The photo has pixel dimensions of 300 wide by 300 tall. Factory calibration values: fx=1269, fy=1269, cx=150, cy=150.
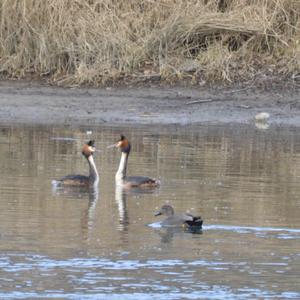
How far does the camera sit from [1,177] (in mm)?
13203

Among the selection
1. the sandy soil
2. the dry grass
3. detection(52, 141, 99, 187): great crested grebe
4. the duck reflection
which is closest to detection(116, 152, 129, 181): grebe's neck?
detection(52, 141, 99, 187): great crested grebe

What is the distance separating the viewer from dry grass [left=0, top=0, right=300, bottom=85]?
20.5 m

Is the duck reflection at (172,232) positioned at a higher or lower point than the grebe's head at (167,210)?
lower

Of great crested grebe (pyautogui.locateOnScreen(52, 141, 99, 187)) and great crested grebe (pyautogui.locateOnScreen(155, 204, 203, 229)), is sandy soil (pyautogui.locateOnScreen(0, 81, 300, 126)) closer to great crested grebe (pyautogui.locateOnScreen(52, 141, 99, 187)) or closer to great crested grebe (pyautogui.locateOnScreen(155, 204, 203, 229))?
great crested grebe (pyautogui.locateOnScreen(52, 141, 99, 187))

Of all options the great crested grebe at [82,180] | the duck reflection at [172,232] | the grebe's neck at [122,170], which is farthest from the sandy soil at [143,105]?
the duck reflection at [172,232]

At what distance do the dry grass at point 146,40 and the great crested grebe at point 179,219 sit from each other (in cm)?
987

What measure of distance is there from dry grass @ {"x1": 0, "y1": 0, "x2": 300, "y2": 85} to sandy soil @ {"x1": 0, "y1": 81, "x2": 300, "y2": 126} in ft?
1.38

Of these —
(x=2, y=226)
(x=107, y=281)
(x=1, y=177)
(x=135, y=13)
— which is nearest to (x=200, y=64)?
(x=135, y=13)

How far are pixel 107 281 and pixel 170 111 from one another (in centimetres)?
1084

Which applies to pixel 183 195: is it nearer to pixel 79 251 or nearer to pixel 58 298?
pixel 79 251

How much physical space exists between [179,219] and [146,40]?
34.0 ft

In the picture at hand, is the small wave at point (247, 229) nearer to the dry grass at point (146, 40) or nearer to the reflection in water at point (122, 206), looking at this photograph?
the reflection in water at point (122, 206)

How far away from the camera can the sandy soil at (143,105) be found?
1889 centimetres

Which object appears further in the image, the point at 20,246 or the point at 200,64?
the point at 200,64
